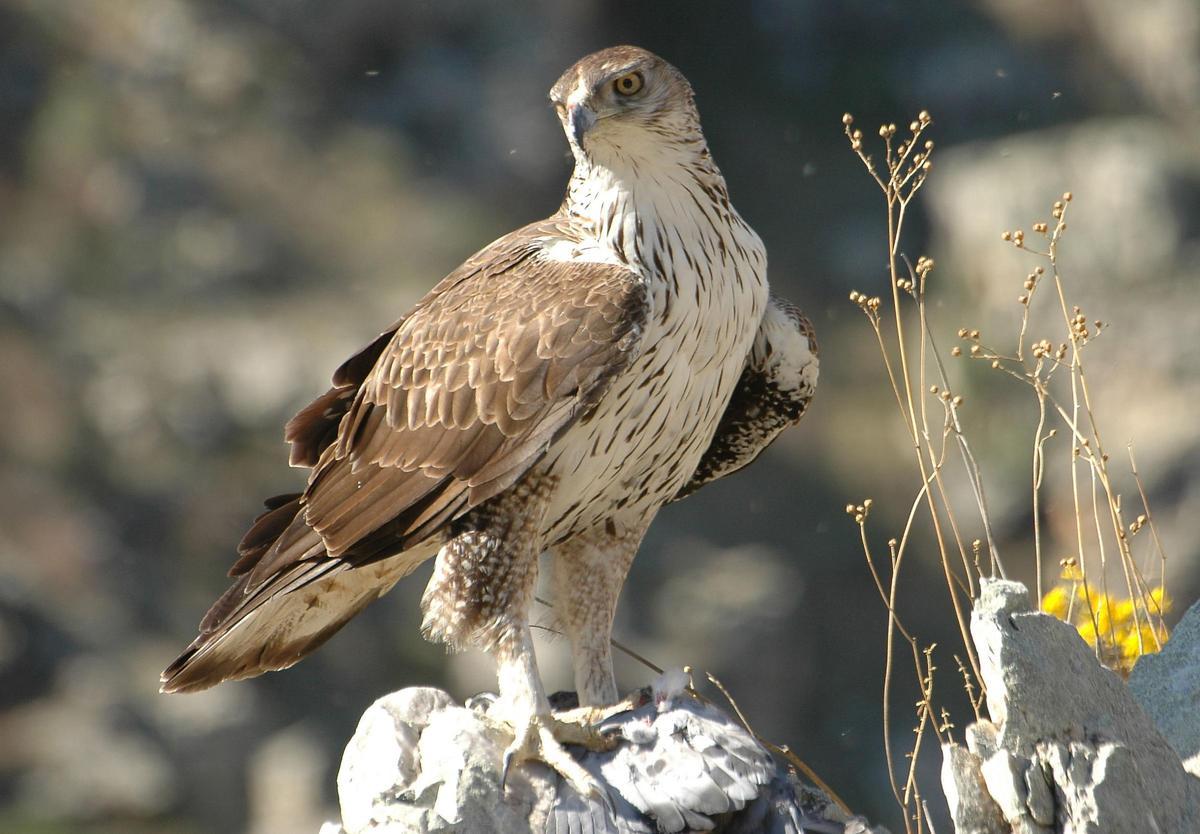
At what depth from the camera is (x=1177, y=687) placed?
3.50m

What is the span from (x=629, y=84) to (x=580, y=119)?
0.49 ft

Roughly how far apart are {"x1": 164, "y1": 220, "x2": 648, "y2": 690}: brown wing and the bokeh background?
9.10 meters

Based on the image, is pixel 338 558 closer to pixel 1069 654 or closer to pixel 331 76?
pixel 1069 654

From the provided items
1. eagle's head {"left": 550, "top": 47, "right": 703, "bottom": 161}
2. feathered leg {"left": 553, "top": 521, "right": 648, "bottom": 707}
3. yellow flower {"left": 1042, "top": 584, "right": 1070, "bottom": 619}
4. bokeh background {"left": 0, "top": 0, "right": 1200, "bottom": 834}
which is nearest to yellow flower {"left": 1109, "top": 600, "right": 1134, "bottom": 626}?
yellow flower {"left": 1042, "top": 584, "right": 1070, "bottom": 619}

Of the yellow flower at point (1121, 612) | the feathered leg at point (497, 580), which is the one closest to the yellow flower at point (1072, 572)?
the yellow flower at point (1121, 612)

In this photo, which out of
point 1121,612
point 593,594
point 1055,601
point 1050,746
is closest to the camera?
point 1050,746

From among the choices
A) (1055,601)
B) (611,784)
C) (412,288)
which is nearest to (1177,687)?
(1055,601)

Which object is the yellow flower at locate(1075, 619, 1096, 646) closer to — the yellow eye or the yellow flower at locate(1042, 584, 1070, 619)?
the yellow flower at locate(1042, 584, 1070, 619)

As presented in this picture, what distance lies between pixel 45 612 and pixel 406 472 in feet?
42.9

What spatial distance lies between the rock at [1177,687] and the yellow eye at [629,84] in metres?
1.70

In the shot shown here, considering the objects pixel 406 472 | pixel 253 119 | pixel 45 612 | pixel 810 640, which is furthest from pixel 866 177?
pixel 406 472

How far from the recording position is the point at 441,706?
12.1 feet

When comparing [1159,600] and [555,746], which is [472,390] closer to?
[555,746]

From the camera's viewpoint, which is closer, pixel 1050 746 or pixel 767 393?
pixel 1050 746
